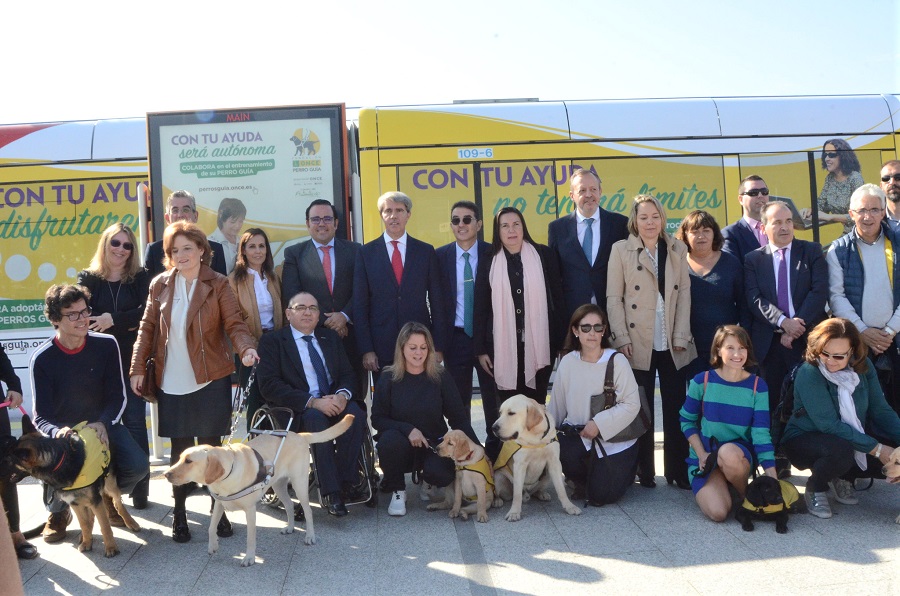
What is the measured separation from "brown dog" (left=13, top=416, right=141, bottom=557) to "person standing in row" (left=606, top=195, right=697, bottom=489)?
3.40 metres

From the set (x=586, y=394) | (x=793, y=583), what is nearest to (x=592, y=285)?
(x=586, y=394)

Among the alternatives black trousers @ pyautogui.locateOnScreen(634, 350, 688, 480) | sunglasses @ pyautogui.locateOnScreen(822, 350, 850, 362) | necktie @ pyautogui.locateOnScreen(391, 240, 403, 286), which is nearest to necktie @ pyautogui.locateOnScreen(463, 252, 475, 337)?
necktie @ pyautogui.locateOnScreen(391, 240, 403, 286)

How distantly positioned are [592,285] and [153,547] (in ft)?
11.1

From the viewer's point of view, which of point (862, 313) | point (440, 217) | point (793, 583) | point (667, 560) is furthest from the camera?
point (440, 217)

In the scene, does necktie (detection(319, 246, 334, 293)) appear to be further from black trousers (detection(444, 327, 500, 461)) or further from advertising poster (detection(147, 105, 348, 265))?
black trousers (detection(444, 327, 500, 461))

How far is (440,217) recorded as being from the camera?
806cm

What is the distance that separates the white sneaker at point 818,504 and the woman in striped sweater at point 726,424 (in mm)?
389

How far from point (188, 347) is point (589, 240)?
2903mm

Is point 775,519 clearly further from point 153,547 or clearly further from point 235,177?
point 235,177

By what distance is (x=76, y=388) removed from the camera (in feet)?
15.2

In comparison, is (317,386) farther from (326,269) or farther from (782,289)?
(782,289)

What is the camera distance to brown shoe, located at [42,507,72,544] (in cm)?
468

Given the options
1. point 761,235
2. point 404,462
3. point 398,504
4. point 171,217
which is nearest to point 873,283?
point 761,235

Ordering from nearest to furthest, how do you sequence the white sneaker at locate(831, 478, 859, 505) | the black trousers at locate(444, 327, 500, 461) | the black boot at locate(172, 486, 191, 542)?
the black boot at locate(172, 486, 191, 542) < the white sneaker at locate(831, 478, 859, 505) < the black trousers at locate(444, 327, 500, 461)
